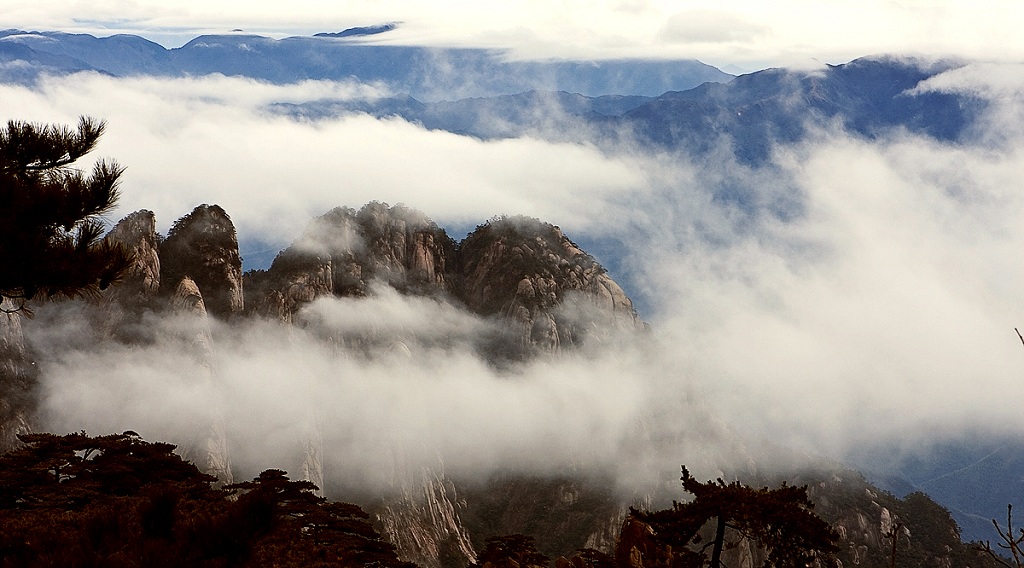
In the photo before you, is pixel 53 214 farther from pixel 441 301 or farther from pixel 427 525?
pixel 441 301

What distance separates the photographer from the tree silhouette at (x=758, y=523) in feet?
Answer: 54.0

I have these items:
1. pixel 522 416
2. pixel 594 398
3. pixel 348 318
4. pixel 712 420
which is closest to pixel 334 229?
pixel 348 318

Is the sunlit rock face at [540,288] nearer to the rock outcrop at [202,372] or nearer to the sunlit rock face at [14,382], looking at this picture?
the rock outcrop at [202,372]

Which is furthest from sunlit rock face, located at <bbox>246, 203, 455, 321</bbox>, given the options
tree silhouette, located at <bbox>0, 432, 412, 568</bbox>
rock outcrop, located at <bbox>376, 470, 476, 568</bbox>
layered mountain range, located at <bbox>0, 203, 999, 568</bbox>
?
tree silhouette, located at <bbox>0, 432, 412, 568</bbox>

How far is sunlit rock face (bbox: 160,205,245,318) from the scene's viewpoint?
61969 millimetres

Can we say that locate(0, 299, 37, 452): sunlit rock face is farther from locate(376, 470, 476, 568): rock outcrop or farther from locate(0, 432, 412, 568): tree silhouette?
locate(376, 470, 476, 568): rock outcrop

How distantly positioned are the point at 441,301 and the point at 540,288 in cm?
1286

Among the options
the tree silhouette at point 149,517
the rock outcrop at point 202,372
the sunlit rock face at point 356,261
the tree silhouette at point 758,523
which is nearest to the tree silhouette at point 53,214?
the tree silhouette at point 149,517

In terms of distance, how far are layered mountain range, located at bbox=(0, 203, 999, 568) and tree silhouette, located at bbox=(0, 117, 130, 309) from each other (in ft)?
119

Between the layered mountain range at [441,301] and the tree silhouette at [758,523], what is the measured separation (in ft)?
137

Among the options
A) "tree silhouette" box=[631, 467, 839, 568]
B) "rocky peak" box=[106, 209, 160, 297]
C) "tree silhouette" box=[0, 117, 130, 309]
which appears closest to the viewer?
"tree silhouette" box=[0, 117, 130, 309]

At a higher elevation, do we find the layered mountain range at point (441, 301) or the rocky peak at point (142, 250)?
the rocky peak at point (142, 250)

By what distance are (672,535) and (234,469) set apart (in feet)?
154

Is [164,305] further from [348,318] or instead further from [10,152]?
[10,152]
